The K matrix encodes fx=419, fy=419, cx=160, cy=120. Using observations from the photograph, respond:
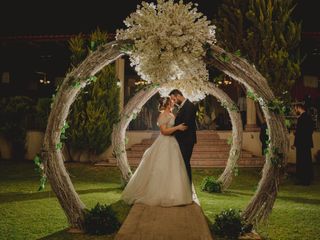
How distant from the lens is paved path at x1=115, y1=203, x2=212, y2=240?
512cm

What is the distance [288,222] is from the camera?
7.39m

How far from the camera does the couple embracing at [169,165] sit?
7.18 m

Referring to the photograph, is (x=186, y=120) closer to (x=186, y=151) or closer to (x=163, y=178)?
(x=186, y=151)

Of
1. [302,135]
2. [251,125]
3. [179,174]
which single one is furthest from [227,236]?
[251,125]

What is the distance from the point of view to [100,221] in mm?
6285

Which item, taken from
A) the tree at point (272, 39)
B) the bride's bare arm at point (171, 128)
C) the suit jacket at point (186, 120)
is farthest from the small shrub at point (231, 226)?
the tree at point (272, 39)

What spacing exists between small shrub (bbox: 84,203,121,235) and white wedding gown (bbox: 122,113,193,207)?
0.90 meters

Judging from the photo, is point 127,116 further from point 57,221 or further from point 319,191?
point 319,191

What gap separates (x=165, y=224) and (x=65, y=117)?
2.16 metres

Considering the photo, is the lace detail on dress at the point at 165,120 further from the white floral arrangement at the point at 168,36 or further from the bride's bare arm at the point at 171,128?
the white floral arrangement at the point at 168,36

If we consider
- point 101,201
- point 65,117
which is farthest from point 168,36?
point 101,201

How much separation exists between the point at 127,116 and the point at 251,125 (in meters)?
8.45

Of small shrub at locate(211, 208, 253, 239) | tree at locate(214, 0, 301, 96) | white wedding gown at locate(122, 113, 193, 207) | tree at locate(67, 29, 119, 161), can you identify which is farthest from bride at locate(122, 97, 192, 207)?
tree at locate(214, 0, 301, 96)

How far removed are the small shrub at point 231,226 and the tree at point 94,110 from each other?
33.5 ft
